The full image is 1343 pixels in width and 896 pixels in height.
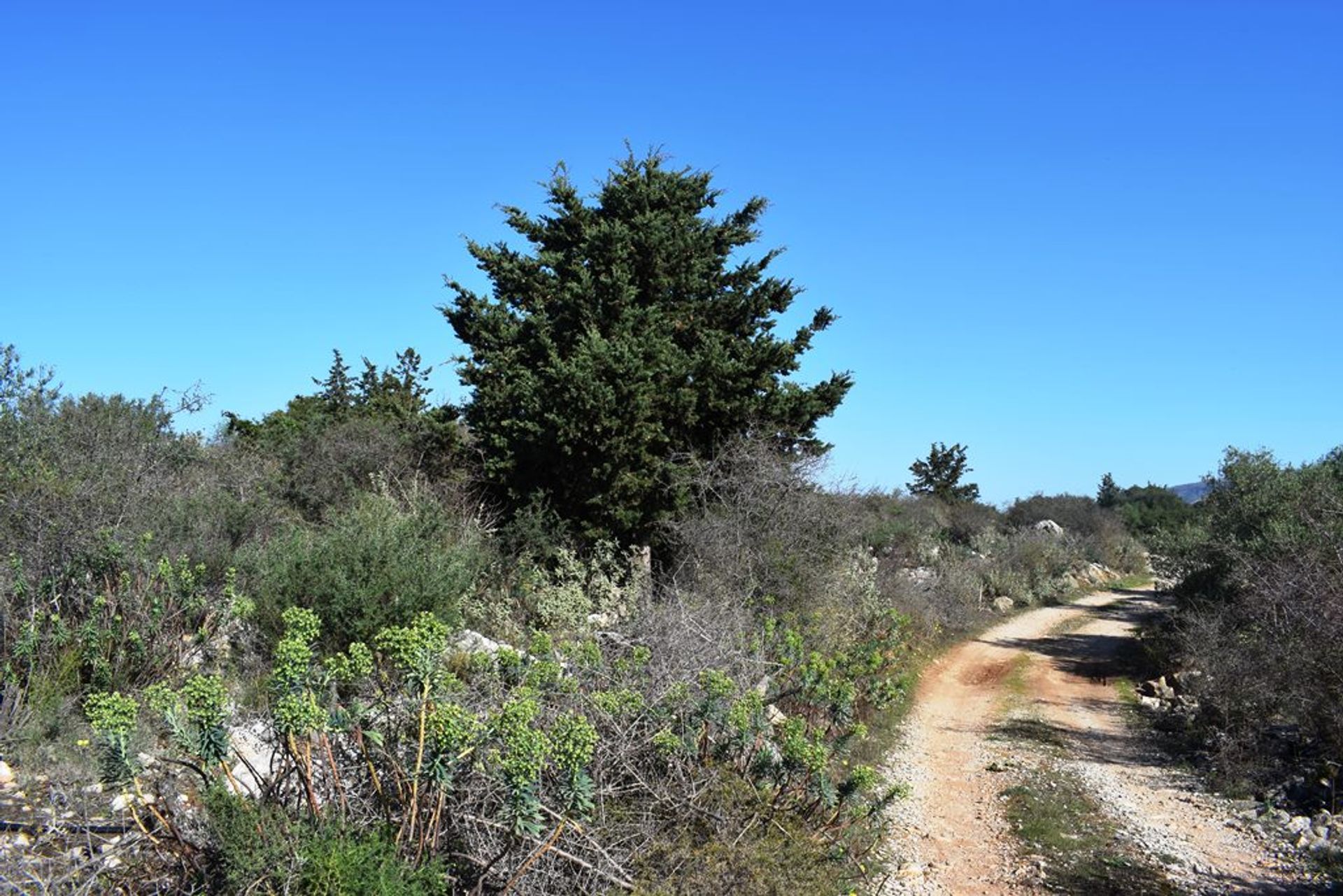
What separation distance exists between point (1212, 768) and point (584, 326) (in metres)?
12.0

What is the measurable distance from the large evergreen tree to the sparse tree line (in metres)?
0.07

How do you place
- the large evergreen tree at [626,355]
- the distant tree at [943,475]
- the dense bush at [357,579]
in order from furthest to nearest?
the distant tree at [943,475], the large evergreen tree at [626,355], the dense bush at [357,579]

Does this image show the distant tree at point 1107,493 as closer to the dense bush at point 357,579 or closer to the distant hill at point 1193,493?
the distant hill at point 1193,493

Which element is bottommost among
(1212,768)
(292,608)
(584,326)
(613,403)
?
(1212,768)

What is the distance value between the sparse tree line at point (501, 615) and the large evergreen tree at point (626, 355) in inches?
2.9

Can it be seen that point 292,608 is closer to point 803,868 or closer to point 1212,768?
point 803,868

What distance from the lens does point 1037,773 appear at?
35.7ft

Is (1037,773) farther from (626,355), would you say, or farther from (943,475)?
(943,475)

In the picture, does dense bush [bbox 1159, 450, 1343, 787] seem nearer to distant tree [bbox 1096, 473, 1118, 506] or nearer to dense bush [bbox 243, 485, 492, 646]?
dense bush [bbox 243, 485, 492, 646]

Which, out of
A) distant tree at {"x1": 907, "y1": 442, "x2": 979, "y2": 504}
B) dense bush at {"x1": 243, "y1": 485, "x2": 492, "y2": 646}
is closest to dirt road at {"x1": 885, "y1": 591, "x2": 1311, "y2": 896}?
dense bush at {"x1": 243, "y1": 485, "x2": 492, "y2": 646}

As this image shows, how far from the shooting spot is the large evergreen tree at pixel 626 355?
50.5 ft

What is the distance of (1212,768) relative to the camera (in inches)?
433

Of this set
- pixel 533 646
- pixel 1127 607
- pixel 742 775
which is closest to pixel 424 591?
pixel 533 646

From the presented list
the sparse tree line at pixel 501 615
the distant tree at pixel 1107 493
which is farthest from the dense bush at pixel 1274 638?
the distant tree at pixel 1107 493
